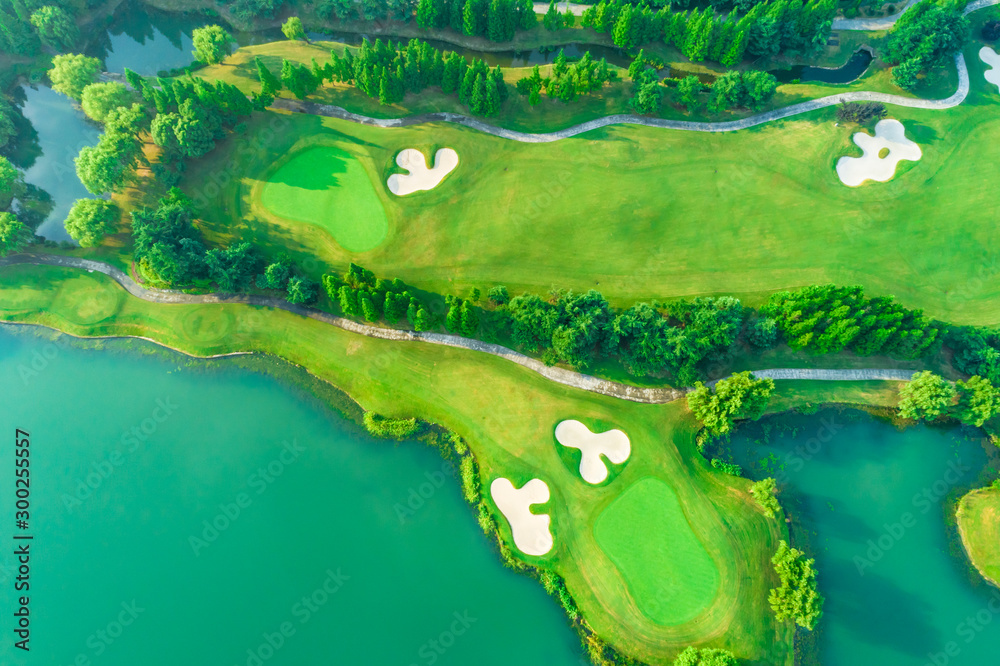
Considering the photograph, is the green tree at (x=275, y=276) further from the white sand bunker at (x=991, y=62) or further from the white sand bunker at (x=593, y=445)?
the white sand bunker at (x=991, y=62)

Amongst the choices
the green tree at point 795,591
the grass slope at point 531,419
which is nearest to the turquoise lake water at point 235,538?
the grass slope at point 531,419

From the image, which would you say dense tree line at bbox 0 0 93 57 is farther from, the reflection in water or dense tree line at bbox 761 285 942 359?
dense tree line at bbox 761 285 942 359

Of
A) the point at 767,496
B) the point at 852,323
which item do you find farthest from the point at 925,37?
the point at 767,496

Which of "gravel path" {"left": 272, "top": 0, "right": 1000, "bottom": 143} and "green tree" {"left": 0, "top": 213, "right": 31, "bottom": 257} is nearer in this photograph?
"green tree" {"left": 0, "top": 213, "right": 31, "bottom": 257}

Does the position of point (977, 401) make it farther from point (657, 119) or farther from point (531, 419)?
point (657, 119)

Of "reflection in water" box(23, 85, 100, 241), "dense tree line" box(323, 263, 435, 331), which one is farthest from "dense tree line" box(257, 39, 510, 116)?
"reflection in water" box(23, 85, 100, 241)

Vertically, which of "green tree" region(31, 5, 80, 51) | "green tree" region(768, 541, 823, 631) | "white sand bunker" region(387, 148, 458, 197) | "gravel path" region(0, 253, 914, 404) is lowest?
"green tree" region(768, 541, 823, 631)
